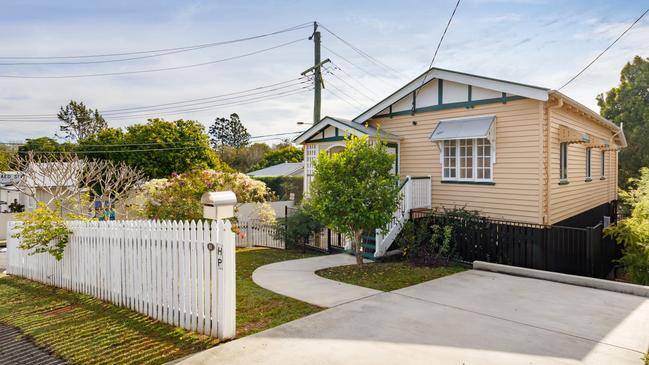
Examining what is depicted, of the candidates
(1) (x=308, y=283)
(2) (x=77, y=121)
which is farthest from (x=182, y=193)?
(2) (x=77, y=121)

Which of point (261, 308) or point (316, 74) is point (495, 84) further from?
point (316, 74)

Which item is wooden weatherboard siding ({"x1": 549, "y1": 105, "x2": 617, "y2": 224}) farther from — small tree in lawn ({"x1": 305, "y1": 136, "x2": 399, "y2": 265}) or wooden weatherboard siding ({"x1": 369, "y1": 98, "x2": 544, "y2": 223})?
small tree in lawn ({"x1": 305, "y1": 136, "x2": 399, "y2": 265})

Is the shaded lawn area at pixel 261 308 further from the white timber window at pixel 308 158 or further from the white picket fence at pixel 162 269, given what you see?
the white timber window at pixel 308 158

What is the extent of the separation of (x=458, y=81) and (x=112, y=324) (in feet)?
32.0

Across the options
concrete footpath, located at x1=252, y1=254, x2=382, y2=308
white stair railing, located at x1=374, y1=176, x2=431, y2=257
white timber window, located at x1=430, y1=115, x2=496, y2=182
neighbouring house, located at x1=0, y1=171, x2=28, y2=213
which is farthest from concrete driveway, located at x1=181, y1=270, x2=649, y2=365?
neighbouring house, located at x1=0, y1=171, x2=28, y2=213

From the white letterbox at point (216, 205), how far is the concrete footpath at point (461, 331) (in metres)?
1.61

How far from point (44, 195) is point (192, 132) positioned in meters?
10.0

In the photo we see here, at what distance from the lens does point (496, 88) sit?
32.9 ft

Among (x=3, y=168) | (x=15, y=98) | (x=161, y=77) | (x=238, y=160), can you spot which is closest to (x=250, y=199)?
(x=161, y=77)

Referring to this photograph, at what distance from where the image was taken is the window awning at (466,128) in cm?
1010

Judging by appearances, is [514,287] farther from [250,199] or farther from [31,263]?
[250,199]

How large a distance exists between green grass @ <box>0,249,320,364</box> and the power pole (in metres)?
13.3

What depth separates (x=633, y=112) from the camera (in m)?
23.0

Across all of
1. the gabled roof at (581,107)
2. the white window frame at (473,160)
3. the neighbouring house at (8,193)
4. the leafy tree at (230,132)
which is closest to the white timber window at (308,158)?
the white window frame at (473,160)
